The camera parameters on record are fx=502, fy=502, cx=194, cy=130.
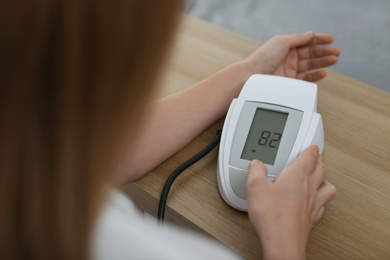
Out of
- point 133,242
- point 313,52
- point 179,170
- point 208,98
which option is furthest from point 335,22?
point 133,242

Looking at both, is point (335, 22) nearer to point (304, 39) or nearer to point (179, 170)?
point (304, 39)

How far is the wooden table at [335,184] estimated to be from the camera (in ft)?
1.92

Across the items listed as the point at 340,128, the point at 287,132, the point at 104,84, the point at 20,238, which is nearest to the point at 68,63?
the point at 104,84

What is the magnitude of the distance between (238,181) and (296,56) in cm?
33

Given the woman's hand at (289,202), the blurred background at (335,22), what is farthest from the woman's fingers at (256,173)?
the blurred background at (335,22)

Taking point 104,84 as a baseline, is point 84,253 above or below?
below

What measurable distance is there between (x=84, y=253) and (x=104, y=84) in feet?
0.46

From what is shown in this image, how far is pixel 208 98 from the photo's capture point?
0.77 metres

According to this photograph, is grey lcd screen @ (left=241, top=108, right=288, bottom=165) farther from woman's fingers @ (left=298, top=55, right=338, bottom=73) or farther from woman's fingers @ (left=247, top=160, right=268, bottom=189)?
woman's fingers @ (left=298, top=55, right=338, bottom=73)

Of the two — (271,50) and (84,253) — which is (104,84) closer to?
(84,253)

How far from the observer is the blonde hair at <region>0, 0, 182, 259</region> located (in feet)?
1.01

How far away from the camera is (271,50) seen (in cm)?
84

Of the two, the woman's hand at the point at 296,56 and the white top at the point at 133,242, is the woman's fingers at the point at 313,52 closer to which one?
the woman's hand at the point at 296,56

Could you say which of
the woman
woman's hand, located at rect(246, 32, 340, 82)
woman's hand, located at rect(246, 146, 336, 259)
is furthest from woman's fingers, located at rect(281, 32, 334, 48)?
the woman
